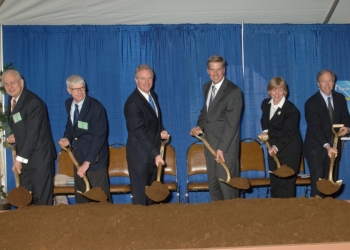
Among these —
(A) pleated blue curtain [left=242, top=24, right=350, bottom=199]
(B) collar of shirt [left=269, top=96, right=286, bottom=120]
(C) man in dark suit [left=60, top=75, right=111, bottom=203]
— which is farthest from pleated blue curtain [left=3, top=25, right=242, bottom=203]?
(C) man in dark suit [left=60, top=75, right=111, bottom=203]

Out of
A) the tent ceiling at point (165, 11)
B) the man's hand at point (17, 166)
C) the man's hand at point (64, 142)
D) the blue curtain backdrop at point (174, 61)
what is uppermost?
the tent ceiling at point (165, 11)

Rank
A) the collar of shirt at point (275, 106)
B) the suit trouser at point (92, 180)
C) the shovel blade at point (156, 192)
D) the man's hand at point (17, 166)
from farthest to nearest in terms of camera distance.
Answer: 1. the collar of shirt at point (275, 106)
2. the suit trouser at point (92, 180)
3. the man's hand at point (17, 166)
4. the shovel blade at point (156, 192)

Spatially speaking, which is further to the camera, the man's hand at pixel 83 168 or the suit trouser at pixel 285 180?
the suit trouser at pixel 285 180

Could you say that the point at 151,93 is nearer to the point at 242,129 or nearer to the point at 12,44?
the point at 242,129

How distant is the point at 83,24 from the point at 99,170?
2191 mm

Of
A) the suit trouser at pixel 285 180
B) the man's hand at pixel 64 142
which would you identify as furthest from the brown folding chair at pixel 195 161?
the man's hand at pixel 64 142

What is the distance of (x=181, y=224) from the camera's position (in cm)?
206

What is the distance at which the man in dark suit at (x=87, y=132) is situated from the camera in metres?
3.68

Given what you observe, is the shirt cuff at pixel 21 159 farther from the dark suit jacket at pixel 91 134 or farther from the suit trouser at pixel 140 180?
the suit trouser at pixel 140 180

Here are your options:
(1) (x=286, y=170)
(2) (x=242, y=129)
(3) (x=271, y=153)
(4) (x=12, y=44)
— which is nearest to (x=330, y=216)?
(1) (x=286, y=170)

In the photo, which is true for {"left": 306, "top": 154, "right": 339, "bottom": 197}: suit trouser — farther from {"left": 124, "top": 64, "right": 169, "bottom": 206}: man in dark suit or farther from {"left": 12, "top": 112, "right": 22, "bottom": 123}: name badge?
{"left": 12, "top": 112, "right": 22, "bottom": 123}: name badge

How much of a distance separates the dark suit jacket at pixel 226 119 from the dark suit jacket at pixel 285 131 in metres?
0.67

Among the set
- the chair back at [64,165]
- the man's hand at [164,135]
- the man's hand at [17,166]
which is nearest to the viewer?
the man's hand at [17,166]

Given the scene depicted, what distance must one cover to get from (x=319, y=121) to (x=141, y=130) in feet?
6.21
